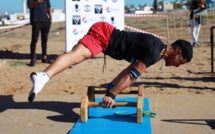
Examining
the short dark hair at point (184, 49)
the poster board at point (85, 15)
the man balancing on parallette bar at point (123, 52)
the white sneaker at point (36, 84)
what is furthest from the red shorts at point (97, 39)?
the poster board at point (85, 15)

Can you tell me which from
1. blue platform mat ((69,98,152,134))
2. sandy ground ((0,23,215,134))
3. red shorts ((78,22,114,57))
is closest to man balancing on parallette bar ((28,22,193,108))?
red shorts ((78,22,114,57))

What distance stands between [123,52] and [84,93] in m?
2.45

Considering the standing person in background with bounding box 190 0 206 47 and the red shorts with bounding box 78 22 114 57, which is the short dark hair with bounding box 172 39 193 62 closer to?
the red shorts with bounding box 78 22 114 57

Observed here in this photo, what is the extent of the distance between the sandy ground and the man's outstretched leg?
65 centimetres

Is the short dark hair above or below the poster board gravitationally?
below

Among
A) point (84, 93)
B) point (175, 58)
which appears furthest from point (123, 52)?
point (84, 93)

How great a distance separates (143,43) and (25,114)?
212 centimetres

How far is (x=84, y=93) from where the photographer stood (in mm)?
8484

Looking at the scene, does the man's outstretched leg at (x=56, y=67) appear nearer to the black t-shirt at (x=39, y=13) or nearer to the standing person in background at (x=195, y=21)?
the black t-shirt at (x=39, y=13)

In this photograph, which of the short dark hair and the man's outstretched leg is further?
the short dark hair

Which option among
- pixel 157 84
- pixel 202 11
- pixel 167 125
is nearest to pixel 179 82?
pixel 157 84

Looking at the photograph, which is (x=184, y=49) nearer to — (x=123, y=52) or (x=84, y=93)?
(x=123, y=52)

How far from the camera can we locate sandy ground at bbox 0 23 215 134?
6.12m

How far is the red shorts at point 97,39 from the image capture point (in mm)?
6094
